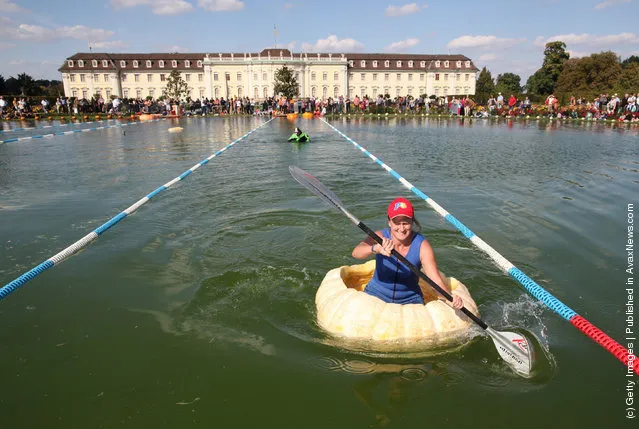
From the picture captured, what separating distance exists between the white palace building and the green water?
9342 cm

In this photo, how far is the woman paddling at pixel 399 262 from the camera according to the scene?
12.5 ft

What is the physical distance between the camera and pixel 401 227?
3906 millimetres

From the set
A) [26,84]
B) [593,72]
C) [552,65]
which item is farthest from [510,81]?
[26,84]

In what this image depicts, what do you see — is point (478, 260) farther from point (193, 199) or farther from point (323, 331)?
point (193, 199)

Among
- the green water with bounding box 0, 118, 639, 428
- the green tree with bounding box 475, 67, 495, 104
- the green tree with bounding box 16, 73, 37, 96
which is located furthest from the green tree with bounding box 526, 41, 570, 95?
the green tree with bounding box 16, 73, 37, 96

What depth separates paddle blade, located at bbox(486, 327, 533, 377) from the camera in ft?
12.1

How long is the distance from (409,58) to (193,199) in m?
105

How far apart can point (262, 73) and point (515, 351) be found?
10175 centimetres

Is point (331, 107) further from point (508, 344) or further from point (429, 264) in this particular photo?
point (508, 344)

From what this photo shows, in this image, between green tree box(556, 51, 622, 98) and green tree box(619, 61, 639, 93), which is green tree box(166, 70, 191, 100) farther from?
green tree box(556, 51, 622, 98)

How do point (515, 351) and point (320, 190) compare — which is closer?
point (515, 351)

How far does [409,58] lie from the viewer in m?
104

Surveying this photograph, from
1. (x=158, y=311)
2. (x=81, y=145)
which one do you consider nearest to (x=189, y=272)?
(x=158, y=311)

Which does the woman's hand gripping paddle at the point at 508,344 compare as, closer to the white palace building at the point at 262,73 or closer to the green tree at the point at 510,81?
the white palace building at the point at 262,73
